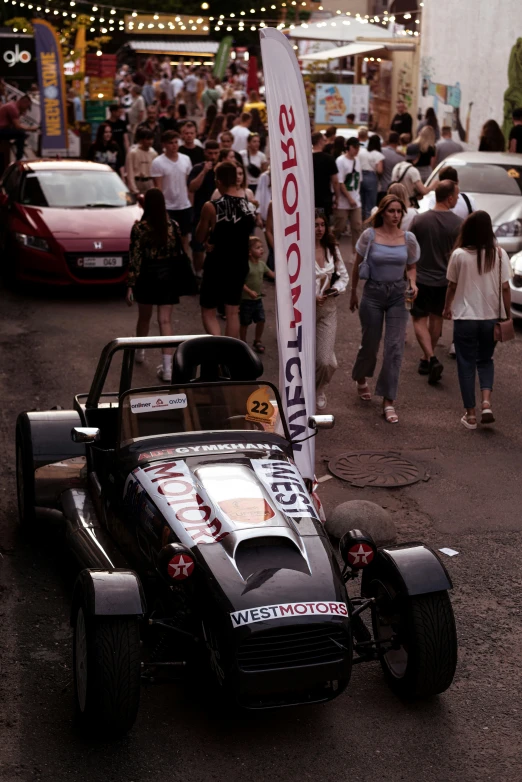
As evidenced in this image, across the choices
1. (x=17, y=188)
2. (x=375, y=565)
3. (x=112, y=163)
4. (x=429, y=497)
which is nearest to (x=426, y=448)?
(x=429, y=497)

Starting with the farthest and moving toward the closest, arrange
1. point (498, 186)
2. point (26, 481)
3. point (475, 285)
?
point (498, 186) < point (475, 285) < point (26, 481)

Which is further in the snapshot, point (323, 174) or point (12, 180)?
point (12, 180)

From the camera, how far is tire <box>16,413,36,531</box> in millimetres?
7691

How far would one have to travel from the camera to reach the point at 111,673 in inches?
206

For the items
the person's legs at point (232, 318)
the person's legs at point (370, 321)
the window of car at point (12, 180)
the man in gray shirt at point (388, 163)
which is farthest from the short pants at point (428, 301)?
the man in gray shirt at point (388, 163)

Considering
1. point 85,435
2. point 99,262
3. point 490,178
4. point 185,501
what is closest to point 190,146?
→ point 99,262

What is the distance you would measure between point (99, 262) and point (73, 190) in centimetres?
162

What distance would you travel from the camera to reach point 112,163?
20.9m

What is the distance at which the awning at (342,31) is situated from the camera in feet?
127

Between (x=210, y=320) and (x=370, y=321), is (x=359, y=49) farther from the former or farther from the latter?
(x=370, y=321)

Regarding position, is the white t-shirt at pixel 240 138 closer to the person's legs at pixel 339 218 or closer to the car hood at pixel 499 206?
the person's legs at pixel 339 218

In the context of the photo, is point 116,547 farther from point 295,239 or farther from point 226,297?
point 226,297

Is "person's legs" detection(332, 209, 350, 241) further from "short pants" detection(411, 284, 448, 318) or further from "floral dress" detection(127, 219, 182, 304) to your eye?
"floral dress" detection(127, 219, 182, 304)

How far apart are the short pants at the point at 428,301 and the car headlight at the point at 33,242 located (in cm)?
523
